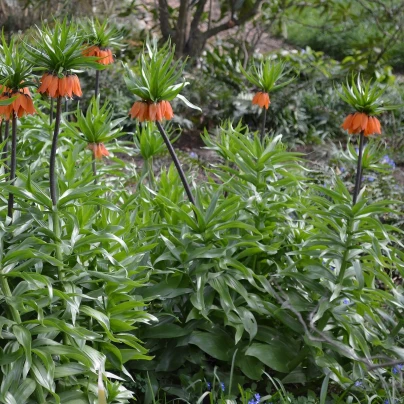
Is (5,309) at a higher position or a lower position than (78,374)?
higher

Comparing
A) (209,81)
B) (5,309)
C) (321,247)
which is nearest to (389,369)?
(321,247)

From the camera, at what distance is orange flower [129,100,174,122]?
7.39ft

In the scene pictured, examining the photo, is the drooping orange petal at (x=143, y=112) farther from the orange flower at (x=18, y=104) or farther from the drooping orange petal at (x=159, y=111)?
the orange flower at (x=18, y=104)

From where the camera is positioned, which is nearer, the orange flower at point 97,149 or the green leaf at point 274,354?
the green leaf at point 274,354

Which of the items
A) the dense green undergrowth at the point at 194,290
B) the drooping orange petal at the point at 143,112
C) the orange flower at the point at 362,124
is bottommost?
the dense green undergrowth at the point at 194,290

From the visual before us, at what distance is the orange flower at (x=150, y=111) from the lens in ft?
7.39

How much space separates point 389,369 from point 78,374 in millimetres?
1095

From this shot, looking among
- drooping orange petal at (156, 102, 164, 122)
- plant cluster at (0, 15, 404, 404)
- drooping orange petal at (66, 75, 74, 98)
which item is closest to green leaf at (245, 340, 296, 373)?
plant cluster at (0, 15, 404, 404)

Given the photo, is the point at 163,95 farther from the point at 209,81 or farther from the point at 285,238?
the point at 209,81

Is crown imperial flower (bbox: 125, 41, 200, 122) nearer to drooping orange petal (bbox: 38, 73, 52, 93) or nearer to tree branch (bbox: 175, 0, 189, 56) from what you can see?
drooping orange petal (bbox: 38, 73, 52, 93)

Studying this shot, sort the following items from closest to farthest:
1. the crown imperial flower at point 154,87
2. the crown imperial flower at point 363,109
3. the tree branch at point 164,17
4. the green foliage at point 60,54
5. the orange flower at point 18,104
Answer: the green foliage at point 60,54, the orange flower at point 18,104, the crown imperial flower at point 154,87, the crown imperial flower at point 363,109, the tree branch at point 164,17

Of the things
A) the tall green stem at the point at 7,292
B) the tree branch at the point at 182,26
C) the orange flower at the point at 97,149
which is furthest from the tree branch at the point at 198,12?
the tall green stem at the point at 7,292

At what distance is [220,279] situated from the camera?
240 centimetres

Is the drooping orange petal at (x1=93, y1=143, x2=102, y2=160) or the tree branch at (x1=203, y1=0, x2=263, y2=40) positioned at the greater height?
the drooping orange petal at (x1=93, y1=143, x2=102, y2=160)
